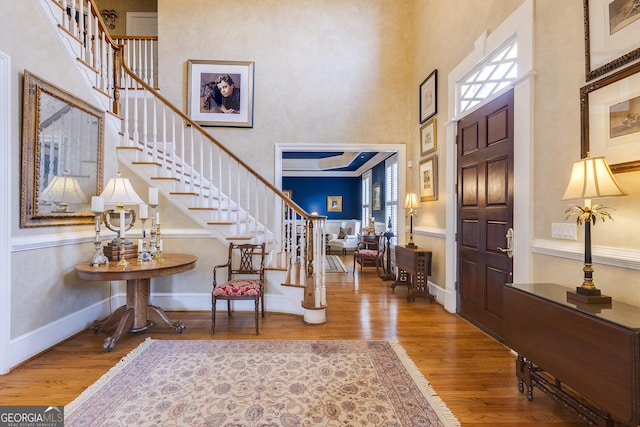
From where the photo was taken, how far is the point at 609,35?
188cm

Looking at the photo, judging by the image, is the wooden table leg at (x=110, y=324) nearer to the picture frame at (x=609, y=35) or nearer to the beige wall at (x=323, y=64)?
the beige wall at (x=323, y=64)

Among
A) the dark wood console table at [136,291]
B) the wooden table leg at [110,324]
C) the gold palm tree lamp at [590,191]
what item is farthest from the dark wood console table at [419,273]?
the wooden table leg at [110,324]

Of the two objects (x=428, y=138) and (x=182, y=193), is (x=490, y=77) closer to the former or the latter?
(x=428, y=138)

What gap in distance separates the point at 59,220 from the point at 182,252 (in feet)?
4.16

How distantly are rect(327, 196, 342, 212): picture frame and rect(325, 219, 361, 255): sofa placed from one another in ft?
1.76

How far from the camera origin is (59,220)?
2832mm

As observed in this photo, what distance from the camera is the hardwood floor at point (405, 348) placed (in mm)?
1952

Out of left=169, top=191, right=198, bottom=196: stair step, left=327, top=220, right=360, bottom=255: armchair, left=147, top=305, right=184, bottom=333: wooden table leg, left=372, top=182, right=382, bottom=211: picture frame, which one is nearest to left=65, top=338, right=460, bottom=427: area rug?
left=147, top=305, right=184, bottom=333: wooden table leg

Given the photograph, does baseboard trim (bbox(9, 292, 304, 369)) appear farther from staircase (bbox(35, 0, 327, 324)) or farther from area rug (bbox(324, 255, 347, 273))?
area rug (bbox(324, 255, 347, 273))

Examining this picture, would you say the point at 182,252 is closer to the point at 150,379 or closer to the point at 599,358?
the point at 150,379

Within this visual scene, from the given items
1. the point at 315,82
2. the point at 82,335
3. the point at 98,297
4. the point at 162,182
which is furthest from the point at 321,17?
the point at 82,335

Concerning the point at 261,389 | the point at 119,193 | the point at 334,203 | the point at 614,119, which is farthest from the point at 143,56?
the point at 334,203

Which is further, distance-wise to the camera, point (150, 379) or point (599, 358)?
point (150, 379)

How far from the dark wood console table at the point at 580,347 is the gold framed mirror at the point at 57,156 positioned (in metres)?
3.80
